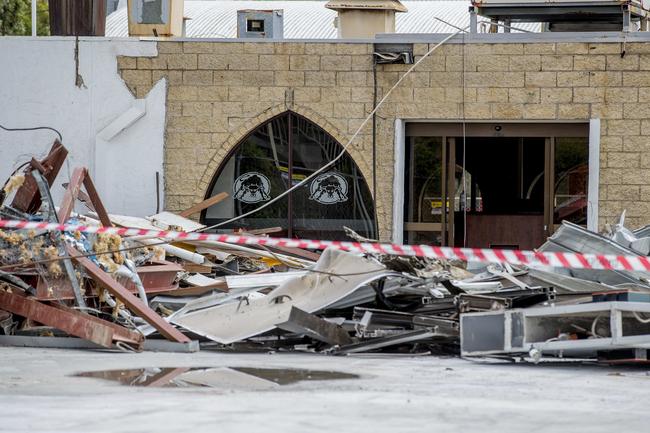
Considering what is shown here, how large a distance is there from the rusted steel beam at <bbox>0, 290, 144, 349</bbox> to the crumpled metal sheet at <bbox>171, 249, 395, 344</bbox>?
80cm

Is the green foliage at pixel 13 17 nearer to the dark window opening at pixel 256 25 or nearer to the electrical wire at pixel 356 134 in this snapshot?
the dark window opening at pixel 256 25

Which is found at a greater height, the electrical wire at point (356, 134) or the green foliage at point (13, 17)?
the green foliage at point (13, 17)

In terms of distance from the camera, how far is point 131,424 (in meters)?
6.42

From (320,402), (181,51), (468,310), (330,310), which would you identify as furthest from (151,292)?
(181,51)

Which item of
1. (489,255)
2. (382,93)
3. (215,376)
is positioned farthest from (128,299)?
(382,93)

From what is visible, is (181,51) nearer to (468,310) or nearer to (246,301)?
(246,301)

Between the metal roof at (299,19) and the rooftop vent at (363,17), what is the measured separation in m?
11.1

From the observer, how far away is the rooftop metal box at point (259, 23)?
917 inches

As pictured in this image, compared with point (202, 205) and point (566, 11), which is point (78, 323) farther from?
point (566, 11)

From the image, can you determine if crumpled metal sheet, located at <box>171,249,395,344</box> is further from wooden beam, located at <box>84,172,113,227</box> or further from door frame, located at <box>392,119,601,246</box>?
door frame, located at <box>392,119,601,246</box>

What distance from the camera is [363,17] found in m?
21.0

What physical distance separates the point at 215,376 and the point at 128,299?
2689mm

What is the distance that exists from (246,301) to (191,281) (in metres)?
2.20

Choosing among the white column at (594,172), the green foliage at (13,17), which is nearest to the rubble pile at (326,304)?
the white column at (594,172)
